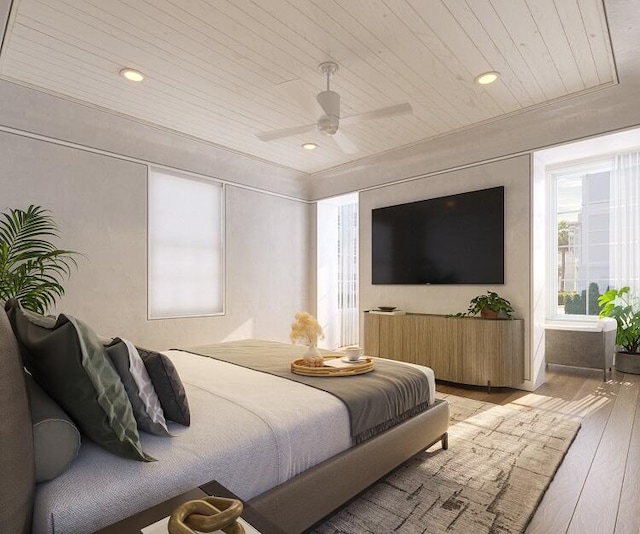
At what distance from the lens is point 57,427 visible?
1.05 m

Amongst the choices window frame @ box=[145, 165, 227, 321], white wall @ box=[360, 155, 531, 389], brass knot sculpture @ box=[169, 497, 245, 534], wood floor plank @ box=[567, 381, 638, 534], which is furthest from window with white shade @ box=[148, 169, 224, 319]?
wood floor plank @ box=[567, 381, 638, 534]

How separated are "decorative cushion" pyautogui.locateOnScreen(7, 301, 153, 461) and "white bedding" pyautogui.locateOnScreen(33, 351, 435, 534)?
7cm

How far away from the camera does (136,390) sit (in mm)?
1293

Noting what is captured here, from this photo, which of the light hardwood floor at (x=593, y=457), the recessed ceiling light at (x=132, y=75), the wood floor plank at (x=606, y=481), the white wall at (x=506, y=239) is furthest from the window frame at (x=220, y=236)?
the wood floor plank at (x=606, y=481)

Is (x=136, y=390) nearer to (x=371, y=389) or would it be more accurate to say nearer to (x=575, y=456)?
(x=371, y=389)

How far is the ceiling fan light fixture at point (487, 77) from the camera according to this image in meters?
2.94

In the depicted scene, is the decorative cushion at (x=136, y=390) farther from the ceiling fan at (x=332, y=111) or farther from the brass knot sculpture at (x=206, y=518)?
the ceiling fan at (x=332, y=111)

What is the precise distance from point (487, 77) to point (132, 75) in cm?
276

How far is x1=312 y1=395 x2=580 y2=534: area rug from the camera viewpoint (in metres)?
1.69

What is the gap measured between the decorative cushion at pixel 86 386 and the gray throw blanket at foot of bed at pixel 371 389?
3.13ft

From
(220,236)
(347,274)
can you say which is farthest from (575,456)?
(347,274)

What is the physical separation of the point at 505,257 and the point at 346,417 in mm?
2900

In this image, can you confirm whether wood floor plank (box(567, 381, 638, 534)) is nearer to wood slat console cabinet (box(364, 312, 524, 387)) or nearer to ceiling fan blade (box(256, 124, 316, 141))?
wood slat console cabinet (box(364, 312, 524, 387))

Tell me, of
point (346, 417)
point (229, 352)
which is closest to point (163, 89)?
point (229, 352)
